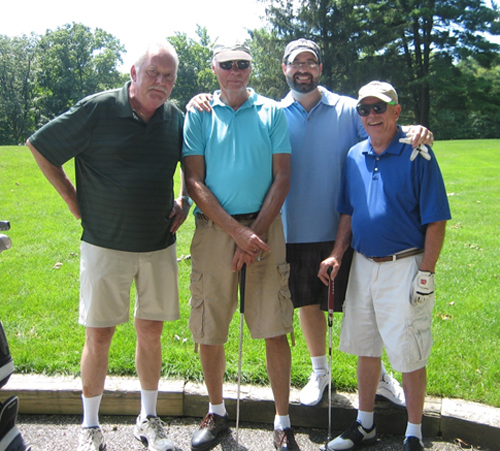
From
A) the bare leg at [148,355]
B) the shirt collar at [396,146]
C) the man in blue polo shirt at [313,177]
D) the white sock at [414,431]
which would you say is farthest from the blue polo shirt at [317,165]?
the white sock at [414,431]

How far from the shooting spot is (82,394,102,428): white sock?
3.37m

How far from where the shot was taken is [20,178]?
45.0ft

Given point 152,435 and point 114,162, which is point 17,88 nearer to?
point 114,162

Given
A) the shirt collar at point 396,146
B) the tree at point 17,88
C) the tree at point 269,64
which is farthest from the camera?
the tree at point 17,88

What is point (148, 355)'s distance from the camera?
11.6ft

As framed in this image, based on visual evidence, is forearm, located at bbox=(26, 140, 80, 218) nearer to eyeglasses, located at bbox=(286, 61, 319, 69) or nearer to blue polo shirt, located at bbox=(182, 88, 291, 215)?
blue polo shirt, located at bbox=(182, 88, 291, 215)

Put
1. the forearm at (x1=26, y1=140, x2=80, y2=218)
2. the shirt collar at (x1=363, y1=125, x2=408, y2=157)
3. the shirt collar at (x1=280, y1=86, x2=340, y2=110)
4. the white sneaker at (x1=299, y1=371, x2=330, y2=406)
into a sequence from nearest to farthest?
the shirt collar at (x1=363, y1=125, x2=408, y2=157) < the forearm at (x1=26, y1=140, x2=80, y2=218) < the white sneaker at (x1=299, y1=371, x2=330, y2=406) < the shirt collar at (x1=280, y1=86, x2=340, y2=110)

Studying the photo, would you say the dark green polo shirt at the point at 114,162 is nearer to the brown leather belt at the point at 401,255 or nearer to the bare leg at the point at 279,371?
the bare leg at the point at 279,371

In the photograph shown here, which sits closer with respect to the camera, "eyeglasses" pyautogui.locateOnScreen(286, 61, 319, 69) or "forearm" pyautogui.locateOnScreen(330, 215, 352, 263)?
"forearm" pyautogui.locateOnScreen(330, 215, 352, 263)

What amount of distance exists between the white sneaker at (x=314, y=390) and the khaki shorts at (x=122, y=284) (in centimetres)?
106

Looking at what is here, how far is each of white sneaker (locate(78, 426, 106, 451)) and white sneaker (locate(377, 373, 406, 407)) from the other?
190cm

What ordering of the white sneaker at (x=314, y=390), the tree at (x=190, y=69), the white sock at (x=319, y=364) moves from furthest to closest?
1. the tree at (x=190, y=69)
2. the white sock at (x=319, y=364)
3. the white sneaker at (x=314, y=390)

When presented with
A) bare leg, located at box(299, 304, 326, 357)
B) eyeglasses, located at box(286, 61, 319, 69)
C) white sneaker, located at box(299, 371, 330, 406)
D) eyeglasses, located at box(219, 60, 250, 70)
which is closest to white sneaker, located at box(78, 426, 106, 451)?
white sneaker, located at box(299, 371, 330, 406)

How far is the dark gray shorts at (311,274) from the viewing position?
149 inches
